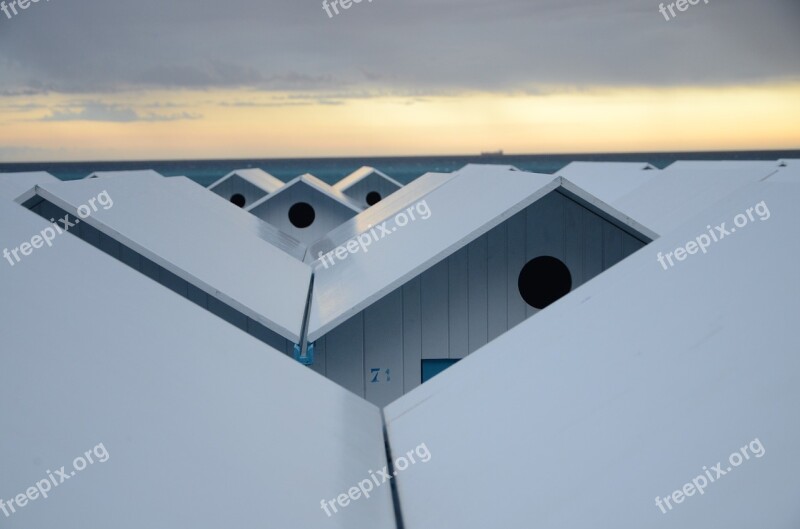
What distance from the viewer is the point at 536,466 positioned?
445 centimetres

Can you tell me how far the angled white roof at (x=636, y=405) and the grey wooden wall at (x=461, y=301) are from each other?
367 centimetres

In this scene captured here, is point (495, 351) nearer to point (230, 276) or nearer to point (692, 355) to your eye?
point (692, 355)

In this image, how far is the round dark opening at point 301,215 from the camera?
85.7 ft

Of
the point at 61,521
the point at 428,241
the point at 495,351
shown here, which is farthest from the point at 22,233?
the point at 428,241

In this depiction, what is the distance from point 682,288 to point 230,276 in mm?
6707

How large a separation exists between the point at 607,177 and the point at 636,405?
646 inches

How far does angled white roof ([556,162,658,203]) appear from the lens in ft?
58.5

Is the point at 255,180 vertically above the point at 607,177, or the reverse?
the point at 255,180
